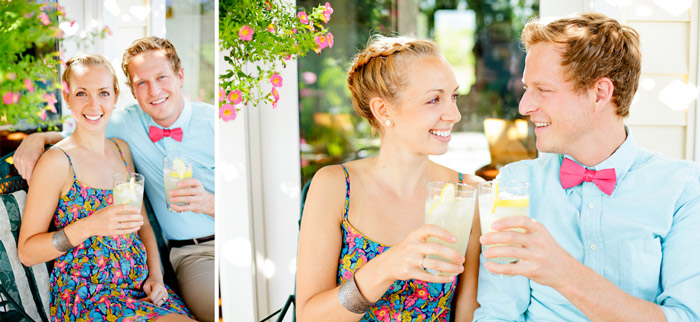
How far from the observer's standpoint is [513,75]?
283 cm

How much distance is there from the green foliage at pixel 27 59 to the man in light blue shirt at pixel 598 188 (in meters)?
1.36

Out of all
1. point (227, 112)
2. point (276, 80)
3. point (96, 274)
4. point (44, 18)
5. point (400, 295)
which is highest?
point (44, 18)

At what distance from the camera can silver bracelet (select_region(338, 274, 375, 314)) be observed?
1.77 meters

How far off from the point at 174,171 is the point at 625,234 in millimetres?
1354

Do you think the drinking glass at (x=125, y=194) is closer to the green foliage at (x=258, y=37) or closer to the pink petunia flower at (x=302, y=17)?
the green foliage at (x=258, y=37)

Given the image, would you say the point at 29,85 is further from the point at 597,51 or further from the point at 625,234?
the point at 625,234

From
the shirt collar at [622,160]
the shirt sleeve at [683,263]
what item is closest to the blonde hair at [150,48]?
the shirt collar at [622,160]

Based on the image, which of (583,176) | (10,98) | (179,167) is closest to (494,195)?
(583,176)

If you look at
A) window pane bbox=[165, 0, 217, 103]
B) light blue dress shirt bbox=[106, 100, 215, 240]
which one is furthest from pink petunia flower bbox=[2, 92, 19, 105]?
window pane bbox=[165, 0, 217, 103]

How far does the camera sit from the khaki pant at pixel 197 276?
1809 millimetres

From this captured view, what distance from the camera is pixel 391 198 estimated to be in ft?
6.89

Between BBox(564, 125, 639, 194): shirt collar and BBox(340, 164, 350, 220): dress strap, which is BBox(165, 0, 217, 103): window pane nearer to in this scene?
BBox(340, 164, 350, 220): dress strap

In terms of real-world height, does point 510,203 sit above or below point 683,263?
above

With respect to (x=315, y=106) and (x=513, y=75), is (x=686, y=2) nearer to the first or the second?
(x=513, y=75)
